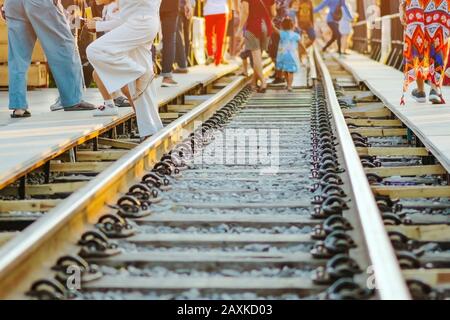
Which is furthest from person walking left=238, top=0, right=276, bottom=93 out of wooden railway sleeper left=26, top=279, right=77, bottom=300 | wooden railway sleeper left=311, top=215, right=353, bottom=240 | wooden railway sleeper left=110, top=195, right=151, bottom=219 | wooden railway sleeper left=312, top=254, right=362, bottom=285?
wooden railway sleeper left=26, top=279, right=77, bottom=300

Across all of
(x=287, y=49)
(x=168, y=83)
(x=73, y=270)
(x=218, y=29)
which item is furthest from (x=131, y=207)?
(x=218, y=29)

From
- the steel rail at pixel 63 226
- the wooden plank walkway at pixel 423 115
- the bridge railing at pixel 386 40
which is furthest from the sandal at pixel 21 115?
the bridge railing at pixel 386 40

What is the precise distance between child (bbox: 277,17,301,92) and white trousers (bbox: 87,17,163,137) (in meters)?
6.44

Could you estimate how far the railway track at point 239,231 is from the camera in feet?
13.4

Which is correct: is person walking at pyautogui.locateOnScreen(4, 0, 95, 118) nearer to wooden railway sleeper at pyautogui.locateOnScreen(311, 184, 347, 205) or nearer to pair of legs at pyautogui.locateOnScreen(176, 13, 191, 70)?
wooden railway sleeper at pyautogui.locateOnScreen(311, 184, 347, 205)

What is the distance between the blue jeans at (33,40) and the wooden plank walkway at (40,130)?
0.29 m

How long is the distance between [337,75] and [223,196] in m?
14.5

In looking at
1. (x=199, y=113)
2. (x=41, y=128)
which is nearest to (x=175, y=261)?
(x=41, y=128)

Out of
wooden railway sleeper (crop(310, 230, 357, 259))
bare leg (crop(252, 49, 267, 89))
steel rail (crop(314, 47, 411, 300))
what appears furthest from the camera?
bare leg (crop(252, 49, 267, 89))

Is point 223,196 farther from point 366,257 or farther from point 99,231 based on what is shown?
point 366,257

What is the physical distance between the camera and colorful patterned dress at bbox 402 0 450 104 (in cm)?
1042

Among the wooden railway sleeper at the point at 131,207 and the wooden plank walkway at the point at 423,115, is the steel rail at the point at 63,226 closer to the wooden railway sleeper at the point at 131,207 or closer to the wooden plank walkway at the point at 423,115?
the wooden railway sleeper at the point at 131,207

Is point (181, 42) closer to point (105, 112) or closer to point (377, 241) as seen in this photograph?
point (105, 112)

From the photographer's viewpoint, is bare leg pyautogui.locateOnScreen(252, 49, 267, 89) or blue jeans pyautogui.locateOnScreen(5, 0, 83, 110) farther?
bare leg pyautogui.locateOnScreen(252, 49, 267, 89)
